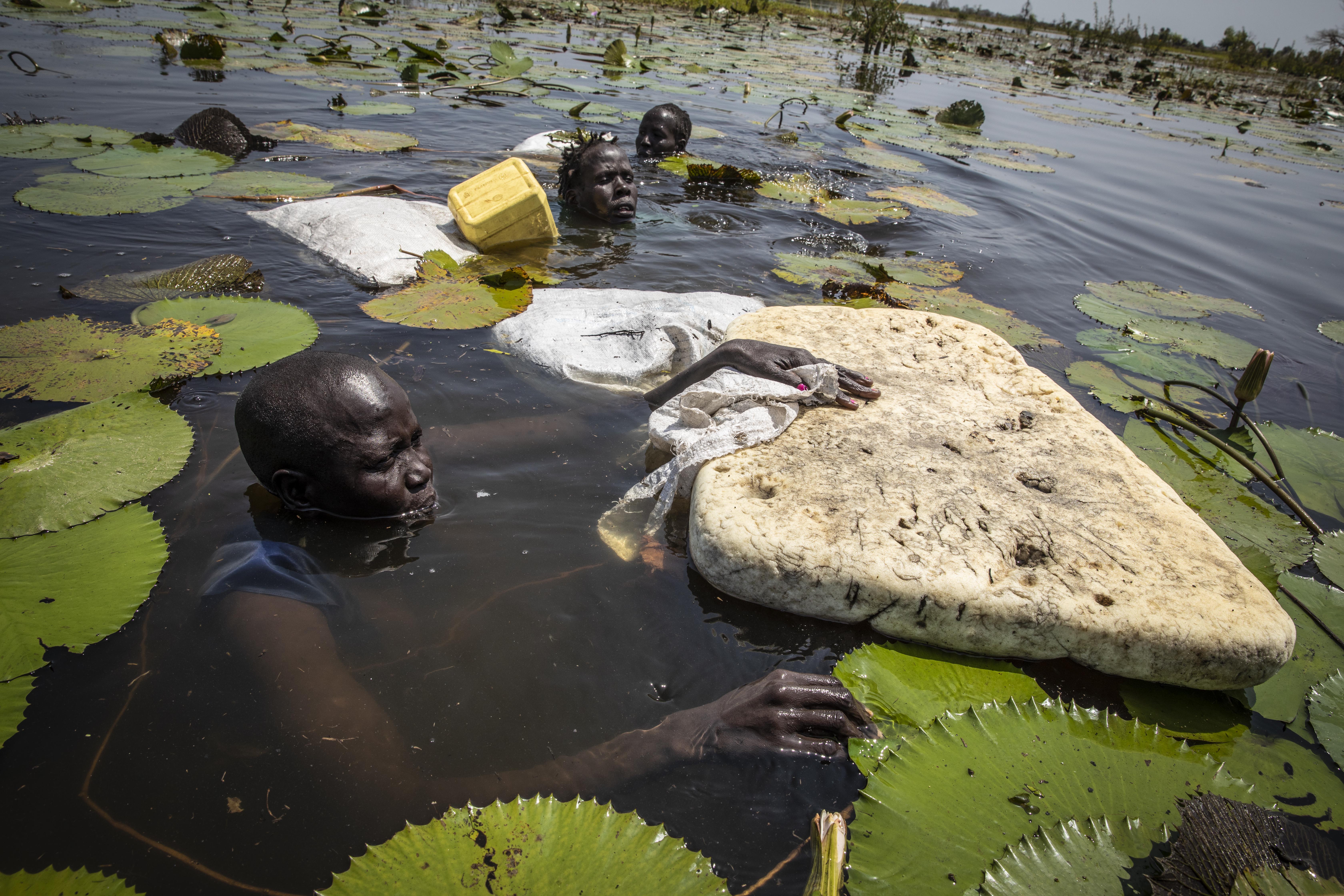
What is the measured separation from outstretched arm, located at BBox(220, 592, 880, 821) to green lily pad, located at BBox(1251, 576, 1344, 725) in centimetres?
118

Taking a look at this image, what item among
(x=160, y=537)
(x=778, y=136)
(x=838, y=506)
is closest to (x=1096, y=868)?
(x=838, y=506)

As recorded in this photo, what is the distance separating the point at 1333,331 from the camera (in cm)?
427

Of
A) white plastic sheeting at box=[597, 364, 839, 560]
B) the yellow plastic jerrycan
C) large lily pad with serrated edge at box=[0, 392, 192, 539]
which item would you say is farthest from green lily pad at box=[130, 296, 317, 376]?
white plastic sheeting at box=[597, 364, 839, 560]

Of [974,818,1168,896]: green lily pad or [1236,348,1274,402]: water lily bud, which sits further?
[1236,348,1274,402]: water lily bud

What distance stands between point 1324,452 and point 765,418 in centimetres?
275

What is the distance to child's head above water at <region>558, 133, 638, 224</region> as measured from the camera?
497 centimetres

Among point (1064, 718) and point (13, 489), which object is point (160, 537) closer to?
point (13, 489)

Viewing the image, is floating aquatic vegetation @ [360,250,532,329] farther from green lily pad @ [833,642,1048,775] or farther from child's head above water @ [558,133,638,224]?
green lily pad @ [833,642,1048,775]

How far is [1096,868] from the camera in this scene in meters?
1.20

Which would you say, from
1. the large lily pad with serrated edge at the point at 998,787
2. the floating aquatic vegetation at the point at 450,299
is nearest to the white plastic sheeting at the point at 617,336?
the floating aquatic vegetation at the point at 450,299

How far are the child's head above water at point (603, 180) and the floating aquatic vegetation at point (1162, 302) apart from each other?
338 centimetres

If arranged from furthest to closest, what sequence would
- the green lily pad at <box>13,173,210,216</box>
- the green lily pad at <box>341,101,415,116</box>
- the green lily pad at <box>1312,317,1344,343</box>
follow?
1. the green lily pad at <box>341,101,415,116</box>
2. the green lily pad at <box>1312,317,1344,343</box>
3. the green lily pad at <box>13,173,210,216</box>

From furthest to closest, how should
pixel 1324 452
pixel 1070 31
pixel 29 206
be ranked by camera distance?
pixel 1070 31
pixel 29 206
pixel 1324 452

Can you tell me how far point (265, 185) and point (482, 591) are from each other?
4515 mm
